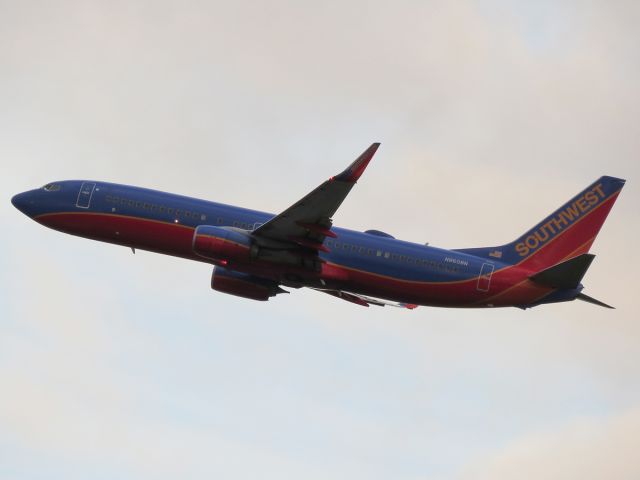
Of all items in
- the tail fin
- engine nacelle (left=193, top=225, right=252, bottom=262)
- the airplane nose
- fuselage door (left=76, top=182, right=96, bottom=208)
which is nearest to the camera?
engine nacelle (left=193, top=225, right=252, bottom=262)

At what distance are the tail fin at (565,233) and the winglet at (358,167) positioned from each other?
37.6ft

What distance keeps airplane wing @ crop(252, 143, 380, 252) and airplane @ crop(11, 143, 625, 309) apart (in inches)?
2.4

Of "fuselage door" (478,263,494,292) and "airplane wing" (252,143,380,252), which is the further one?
"fuselage door" (478,263,494,292)

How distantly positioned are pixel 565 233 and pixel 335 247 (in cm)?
1312

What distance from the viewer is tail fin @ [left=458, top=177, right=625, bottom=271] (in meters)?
58.8

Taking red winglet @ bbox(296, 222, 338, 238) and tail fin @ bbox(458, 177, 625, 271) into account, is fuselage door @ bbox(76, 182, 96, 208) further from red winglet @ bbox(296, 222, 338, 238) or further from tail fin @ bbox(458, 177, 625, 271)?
tail fin @ bbox(458, 177, 625, 271)

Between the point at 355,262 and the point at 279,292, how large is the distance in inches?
289

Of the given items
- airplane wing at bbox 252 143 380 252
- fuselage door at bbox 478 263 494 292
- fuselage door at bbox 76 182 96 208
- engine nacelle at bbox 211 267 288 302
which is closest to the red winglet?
airplane wing at bbox 252 143 380 252

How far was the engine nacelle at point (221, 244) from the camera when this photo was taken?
2189 inches

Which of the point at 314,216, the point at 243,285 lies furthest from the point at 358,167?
the point at 243,285

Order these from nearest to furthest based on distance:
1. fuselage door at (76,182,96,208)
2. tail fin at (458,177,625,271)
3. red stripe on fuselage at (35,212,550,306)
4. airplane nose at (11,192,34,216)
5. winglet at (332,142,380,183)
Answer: winglet at (332,142,380,183) → red stripe on fuselage at (35,212,550,306) → tail fin at (458,177,625,271) → fuselage door at (76,182,96,208) → airplane nose at (11,192,34,216)

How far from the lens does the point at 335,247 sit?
57.5 meters

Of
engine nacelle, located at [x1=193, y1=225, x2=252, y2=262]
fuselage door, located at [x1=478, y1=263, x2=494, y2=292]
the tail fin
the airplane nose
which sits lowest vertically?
engine nacelle, located at [x1=193, y1=225, x2=252, y2=262]

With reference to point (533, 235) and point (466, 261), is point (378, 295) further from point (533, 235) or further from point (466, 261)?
point (533, 235)
